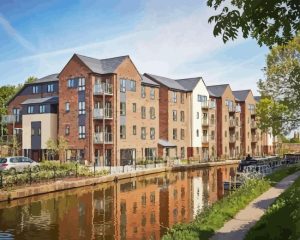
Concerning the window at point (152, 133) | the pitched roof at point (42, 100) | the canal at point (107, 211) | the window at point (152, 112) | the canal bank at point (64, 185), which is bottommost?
the canal at point (107, 211)

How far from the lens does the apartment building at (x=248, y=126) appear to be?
85.3 metres

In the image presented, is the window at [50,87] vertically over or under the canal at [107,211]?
over

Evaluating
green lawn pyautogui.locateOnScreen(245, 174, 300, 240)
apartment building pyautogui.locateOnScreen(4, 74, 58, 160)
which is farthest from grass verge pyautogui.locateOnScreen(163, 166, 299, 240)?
apartment building pyautogui.locateOnScreen(4, 74, 58, 160)

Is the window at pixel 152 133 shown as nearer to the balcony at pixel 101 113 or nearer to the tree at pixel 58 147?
the balcony at pixel 101 113

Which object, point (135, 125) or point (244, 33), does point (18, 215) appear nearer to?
point (244, 33)

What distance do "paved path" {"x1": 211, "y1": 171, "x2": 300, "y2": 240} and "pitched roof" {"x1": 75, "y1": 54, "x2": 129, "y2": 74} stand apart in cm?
3145

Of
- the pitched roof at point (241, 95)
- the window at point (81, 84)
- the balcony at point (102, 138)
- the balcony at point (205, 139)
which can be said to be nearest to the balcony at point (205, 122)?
the balcony at point (205, 139)

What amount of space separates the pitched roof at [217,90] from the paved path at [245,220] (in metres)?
52.9

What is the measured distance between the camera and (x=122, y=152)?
52.6m

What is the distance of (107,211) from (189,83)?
48.6 metres

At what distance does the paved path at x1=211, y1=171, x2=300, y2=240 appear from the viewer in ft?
48.3

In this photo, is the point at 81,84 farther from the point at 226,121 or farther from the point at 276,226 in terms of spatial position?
the point at 276,226

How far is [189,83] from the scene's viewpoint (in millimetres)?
71188

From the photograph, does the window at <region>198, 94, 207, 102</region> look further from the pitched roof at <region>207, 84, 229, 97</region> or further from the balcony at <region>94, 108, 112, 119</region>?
the balcony at <region>94, 108, 112, 119</region>
